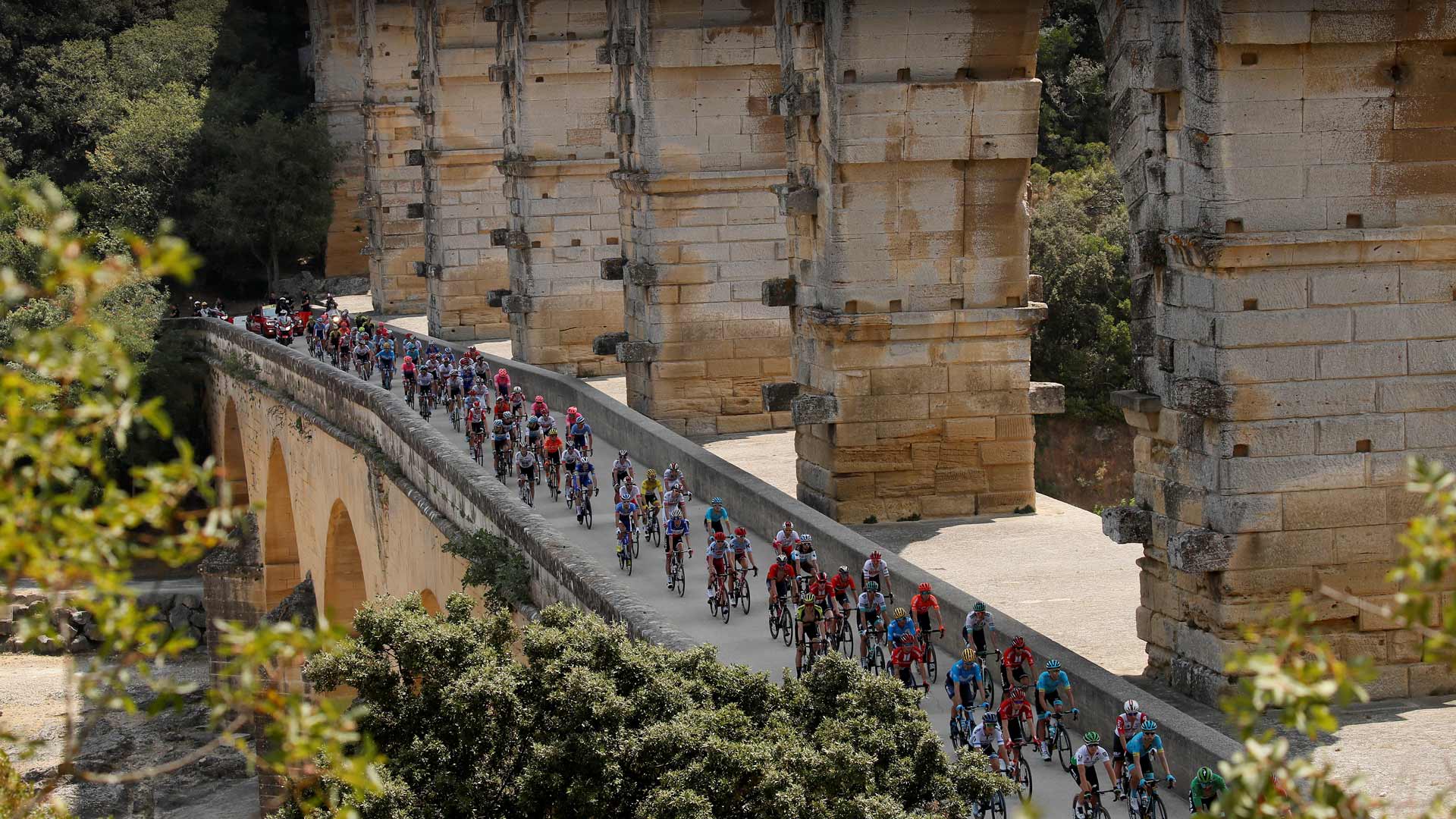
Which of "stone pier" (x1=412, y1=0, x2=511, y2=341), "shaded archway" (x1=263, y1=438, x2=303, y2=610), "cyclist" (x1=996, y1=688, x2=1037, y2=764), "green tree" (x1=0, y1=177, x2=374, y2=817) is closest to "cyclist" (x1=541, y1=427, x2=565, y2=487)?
"cyclist" (x1=996, y1=688, x2=1037, y2=764)

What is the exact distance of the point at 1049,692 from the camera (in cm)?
1299

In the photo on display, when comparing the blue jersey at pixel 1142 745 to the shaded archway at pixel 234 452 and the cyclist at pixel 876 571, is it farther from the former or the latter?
the shaded archway at pixel 234 452

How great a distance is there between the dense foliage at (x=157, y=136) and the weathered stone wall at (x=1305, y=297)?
3960 cm

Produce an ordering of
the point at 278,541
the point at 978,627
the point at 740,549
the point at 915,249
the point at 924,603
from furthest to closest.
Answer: the point at 278,541 → the point at 915,249 → the point at 740,549 → the point at 924,603 → the point at 978,627

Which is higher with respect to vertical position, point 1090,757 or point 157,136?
point 157,136

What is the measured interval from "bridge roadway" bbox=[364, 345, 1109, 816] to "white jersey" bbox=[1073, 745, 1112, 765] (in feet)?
2.01

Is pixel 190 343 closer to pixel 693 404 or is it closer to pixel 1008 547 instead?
pixel 693 404

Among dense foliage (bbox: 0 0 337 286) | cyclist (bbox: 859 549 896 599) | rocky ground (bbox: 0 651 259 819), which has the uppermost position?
dense foliage (bbox: 0 0 337 286)

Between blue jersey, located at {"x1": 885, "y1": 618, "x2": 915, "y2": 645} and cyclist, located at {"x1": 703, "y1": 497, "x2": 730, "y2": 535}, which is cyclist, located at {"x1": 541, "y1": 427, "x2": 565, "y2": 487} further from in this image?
blue jersey, located at {"x1": 885, "y1": 618, "x2": 915, "y2": 645}

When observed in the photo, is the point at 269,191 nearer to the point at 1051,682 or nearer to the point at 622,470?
the point at 622,470

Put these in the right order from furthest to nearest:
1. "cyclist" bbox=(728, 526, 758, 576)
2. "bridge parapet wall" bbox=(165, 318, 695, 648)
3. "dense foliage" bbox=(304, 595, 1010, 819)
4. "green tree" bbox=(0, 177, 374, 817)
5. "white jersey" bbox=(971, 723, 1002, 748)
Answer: "cyclist" bbox=(728, 526, 758, 576) → "bridge parapet wall" bbox=(165, 318, 695, 648) → "white jersey" bbox=(971, 723, 1002, 748) → "dense foliage" bbox=(304, 595, 1010, 819) → "green tree" bbox=(0, 177, 374, 817)

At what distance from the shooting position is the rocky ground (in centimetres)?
3167

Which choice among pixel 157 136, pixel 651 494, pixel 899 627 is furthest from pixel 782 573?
pixel 157 136

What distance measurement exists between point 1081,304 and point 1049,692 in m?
24.4
